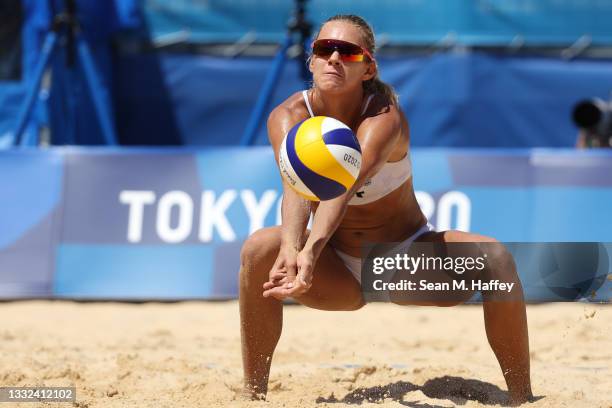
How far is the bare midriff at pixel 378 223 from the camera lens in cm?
391

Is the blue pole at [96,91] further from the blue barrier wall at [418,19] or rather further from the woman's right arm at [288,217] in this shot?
the woman's right arm at [288,217]

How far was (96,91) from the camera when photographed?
8258mm

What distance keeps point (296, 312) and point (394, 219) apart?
9.14 feet

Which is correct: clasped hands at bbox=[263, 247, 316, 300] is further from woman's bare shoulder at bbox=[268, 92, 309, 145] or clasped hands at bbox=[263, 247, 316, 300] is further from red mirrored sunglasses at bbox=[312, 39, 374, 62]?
red mirrored sunglasses at bbox=[312, 39, 374, 62]

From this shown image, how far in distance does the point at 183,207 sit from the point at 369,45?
328cm

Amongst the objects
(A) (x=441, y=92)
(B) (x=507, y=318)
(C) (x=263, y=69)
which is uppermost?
(C) (x=263, y=69)

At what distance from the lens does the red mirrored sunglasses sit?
357cm

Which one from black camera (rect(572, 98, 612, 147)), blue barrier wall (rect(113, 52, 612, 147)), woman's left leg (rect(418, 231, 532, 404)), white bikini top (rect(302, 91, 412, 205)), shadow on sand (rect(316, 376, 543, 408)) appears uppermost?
blue barrier wall (rect(113, 52, 612, 147))

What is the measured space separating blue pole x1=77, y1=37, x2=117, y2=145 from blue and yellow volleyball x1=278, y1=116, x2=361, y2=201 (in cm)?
516

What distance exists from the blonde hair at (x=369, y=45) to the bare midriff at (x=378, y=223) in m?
0.38

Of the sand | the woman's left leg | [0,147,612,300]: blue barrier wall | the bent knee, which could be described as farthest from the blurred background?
the woman's left leg

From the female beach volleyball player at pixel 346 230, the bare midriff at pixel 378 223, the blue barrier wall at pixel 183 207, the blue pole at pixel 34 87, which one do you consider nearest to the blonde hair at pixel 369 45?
the female beach volleyball player at pixel 346 230

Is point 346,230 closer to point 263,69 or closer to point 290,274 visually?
point 290,274

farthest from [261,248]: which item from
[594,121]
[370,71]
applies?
[594,121]
